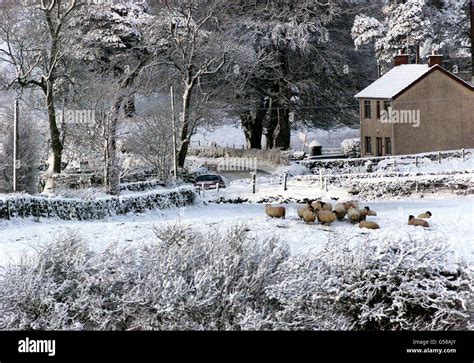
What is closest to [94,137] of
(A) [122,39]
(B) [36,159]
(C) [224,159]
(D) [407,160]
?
(B) [36,159]

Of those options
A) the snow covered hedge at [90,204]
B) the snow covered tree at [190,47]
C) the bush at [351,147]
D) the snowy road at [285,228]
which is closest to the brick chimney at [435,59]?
the bush at [351,147]

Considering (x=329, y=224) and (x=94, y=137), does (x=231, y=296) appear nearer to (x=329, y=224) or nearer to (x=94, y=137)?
(x=329, y=224)

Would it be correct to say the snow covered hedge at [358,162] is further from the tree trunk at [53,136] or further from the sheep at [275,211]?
the tree trunk at [53,136]

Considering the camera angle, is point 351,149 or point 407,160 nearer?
point 407,160

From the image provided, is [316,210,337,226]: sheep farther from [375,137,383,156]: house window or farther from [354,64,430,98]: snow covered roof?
[354,64,430,98]: snow covered roof

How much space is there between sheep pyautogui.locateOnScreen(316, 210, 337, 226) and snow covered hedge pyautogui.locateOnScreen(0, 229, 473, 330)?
3.03ft

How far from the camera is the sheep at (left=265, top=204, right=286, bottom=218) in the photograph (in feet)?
19.8

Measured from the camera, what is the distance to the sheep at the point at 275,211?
604 cm

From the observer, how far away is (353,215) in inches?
230

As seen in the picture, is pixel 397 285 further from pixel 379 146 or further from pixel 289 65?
pixel 289 65

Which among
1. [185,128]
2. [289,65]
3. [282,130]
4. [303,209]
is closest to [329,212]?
[303,209]

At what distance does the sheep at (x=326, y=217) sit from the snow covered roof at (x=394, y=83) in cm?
195
